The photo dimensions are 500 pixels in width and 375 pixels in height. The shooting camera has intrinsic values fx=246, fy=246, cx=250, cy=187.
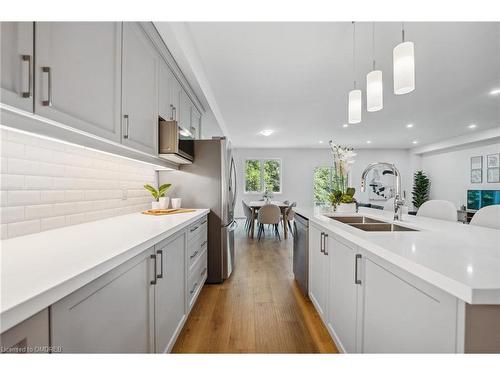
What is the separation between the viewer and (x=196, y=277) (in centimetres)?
233

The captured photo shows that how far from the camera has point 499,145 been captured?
6.22 metres

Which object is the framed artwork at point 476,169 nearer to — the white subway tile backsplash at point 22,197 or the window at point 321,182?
the window at point 321,182

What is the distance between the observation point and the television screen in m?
6.00

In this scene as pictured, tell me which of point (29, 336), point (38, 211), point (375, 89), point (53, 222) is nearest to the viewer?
point (29, 336)

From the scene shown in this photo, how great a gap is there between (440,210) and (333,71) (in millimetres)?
1941

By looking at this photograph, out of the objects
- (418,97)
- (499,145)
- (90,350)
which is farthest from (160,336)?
(499,145)

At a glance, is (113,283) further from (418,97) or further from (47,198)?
(418,97)

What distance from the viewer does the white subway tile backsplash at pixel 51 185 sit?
1149 mm

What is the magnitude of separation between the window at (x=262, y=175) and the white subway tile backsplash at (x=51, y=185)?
282 inches

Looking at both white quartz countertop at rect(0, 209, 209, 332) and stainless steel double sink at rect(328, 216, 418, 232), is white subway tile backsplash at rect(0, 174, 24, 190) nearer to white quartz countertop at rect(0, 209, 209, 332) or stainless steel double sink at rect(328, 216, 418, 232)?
white quartz countertop at rect(0, 209, 209, 332)

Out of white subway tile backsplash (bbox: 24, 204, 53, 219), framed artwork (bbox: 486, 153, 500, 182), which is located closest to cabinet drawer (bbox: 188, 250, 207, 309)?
white subway tile backsplash (bbox: 24, 204, 53, 219)

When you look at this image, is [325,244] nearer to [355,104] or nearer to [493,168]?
[355,104]

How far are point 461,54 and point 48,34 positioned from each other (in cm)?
360

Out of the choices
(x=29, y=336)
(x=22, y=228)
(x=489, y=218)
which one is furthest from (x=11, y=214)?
(x=489, y=218)
